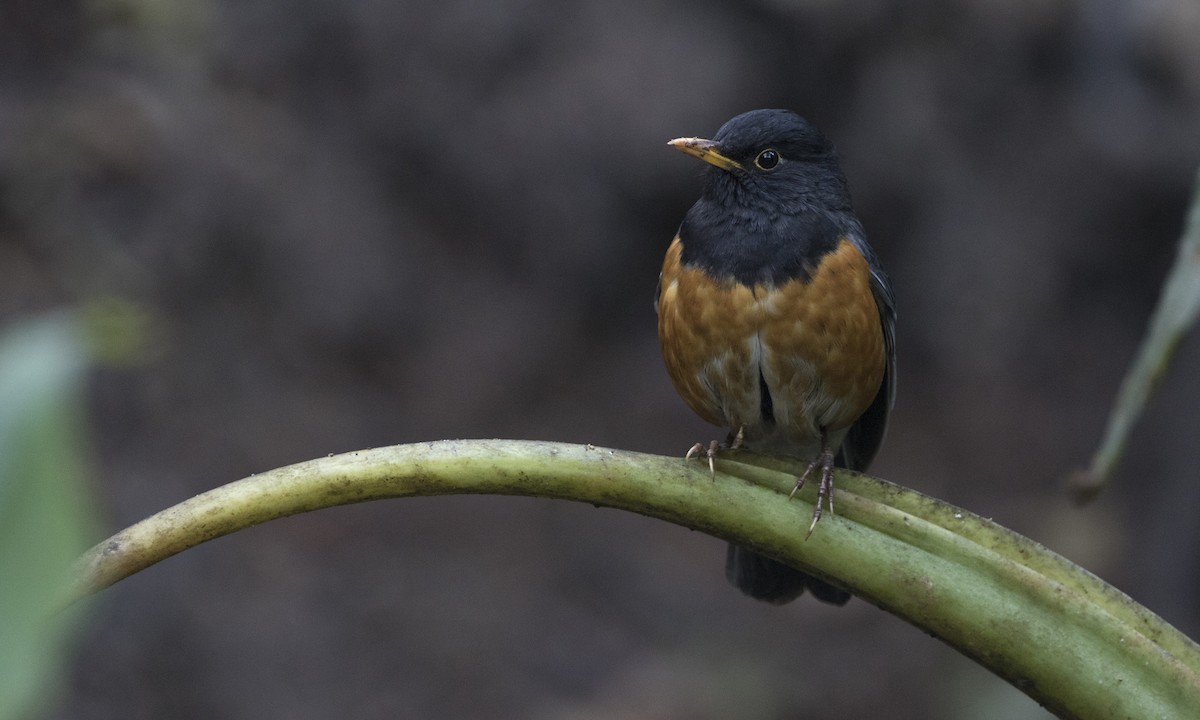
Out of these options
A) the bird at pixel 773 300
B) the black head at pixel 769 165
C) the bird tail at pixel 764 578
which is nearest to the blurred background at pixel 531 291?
the bird tail at pixel 764 578

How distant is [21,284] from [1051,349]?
768 centimetres

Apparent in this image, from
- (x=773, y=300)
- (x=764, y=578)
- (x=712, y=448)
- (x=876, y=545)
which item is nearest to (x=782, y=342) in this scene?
(x=773, y=300)

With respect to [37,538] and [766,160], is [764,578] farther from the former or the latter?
[37,538]

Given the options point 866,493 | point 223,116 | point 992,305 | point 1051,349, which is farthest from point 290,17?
point 866,493

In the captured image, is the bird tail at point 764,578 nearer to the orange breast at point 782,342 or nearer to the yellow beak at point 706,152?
the orange breast at point 782,342

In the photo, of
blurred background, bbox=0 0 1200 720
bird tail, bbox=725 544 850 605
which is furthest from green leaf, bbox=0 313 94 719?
blurred background, bbox=0 0 1200 720

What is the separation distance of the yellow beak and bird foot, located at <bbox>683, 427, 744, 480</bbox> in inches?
31.0

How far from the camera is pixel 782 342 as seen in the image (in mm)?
3529

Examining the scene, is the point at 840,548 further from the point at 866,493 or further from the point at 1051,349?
the point at 1051,349

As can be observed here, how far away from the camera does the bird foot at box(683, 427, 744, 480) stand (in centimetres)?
224

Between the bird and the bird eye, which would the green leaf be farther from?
the bird eye

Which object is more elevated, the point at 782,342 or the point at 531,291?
the point at 531,291

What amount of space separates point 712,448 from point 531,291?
6.00m

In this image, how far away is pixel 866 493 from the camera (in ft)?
7.52
